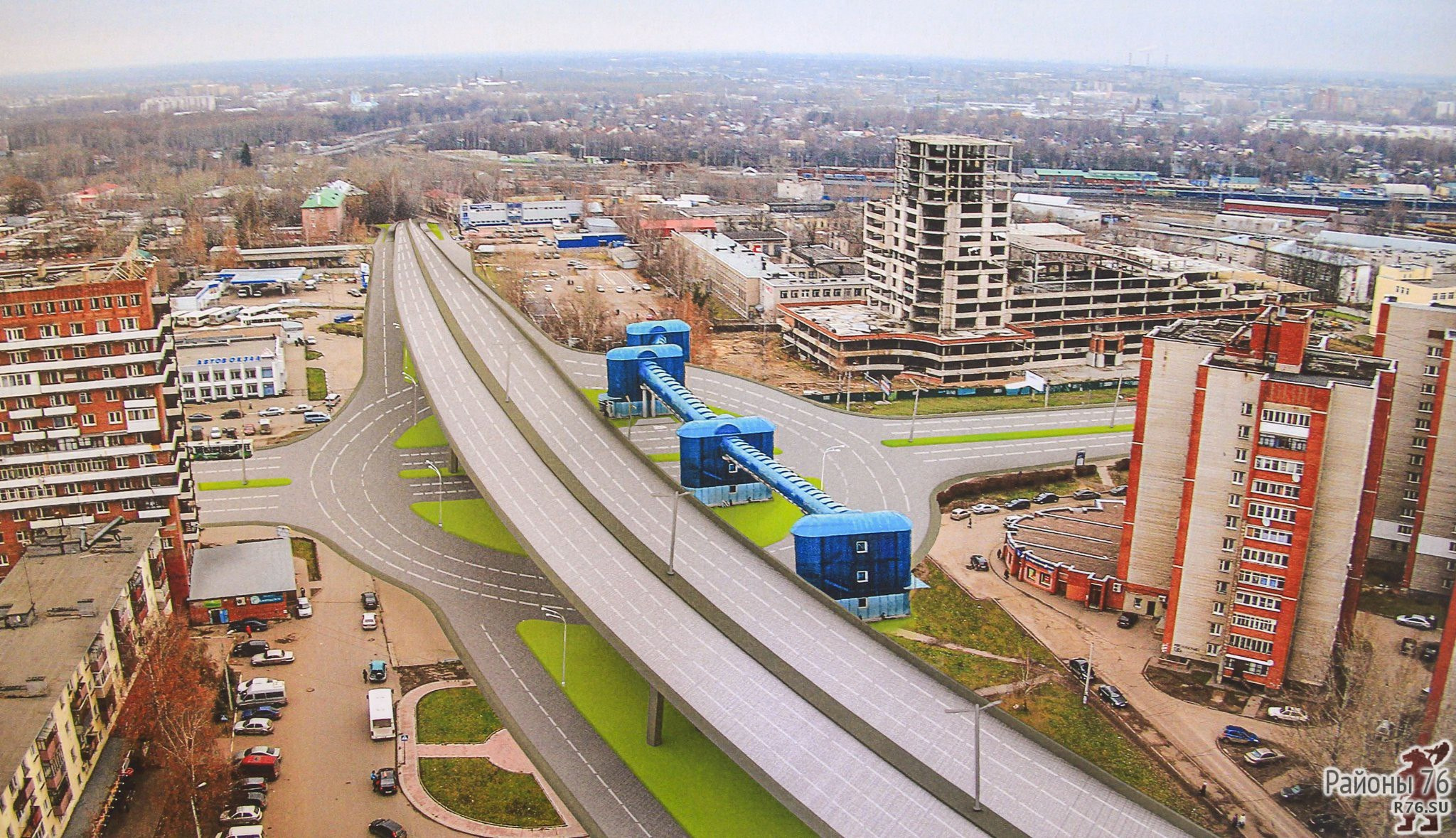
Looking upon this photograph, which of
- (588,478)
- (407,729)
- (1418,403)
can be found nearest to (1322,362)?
(1418,403)

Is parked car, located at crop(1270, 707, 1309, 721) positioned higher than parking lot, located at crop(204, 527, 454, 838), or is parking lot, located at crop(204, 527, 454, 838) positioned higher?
parked car, located at crop(1270, 707, 1309, 721)

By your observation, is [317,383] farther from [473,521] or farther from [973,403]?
[973,403]

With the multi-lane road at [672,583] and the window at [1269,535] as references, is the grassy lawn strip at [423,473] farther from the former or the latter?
the window at [1269,535]

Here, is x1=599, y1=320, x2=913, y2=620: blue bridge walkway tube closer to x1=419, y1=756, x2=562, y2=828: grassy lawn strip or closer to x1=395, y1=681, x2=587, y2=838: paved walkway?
x1=395, y1=681, x2=587, y2=838: paved walkway

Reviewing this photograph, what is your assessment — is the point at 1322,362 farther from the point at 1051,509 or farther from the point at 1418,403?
the point at 1051,509

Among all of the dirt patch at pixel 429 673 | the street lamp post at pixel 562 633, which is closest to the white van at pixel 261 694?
the dirt patch at pixel 429 673

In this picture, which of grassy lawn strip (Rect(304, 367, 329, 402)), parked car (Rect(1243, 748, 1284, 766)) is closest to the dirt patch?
parked car (Rect(1243, 748, 1284, 766))

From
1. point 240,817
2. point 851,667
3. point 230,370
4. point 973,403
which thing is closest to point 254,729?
point 240,817
